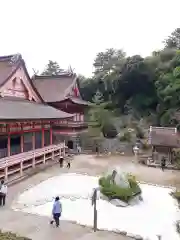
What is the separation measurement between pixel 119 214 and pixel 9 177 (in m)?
7.82

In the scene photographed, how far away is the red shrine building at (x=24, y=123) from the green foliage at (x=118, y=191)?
19.5 feet

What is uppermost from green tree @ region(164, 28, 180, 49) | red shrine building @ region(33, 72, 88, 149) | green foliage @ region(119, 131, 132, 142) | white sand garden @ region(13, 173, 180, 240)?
green tree @ region(164, 28, 180, 49)

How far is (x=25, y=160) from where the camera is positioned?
1892 centimetres

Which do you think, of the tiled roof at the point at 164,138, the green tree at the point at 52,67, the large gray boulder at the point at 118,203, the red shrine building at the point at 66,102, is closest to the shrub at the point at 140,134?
the red shrine building at the point at 66,102

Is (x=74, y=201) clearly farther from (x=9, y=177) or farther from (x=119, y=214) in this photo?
(x=9, y=177)

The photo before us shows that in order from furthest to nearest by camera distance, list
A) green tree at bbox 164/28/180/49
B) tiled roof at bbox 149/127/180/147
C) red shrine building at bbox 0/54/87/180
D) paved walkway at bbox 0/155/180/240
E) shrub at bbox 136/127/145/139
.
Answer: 1. green tree at bbox 164/28/180/49
2. shrub at bbox 136/127/145/139
3. tiled roof at bbox 149/127/180/147
4. red shrine building at bbox 0/54/87/180
5. paved walkway at bbox 0/155/180/240

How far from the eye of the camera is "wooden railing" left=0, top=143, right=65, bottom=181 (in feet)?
54.2

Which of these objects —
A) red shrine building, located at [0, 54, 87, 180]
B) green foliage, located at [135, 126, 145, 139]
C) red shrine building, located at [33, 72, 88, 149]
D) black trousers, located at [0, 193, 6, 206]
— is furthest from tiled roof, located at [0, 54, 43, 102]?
green foliage, located at [135, 126, 145, 139]

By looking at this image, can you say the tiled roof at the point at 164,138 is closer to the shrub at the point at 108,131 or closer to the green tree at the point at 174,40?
the shrub at the point at 108,131

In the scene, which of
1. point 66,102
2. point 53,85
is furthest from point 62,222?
point 53,85

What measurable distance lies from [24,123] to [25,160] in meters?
3.29

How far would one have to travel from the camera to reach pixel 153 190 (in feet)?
54.1

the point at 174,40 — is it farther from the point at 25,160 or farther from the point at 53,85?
the point at 25,160

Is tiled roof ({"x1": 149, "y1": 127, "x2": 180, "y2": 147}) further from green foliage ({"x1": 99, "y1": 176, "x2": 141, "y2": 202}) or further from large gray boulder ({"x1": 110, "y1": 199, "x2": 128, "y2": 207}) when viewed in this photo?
large gray boulder ({"x1": 110, "y1": 199, "x2": 128, "y2": 207})
